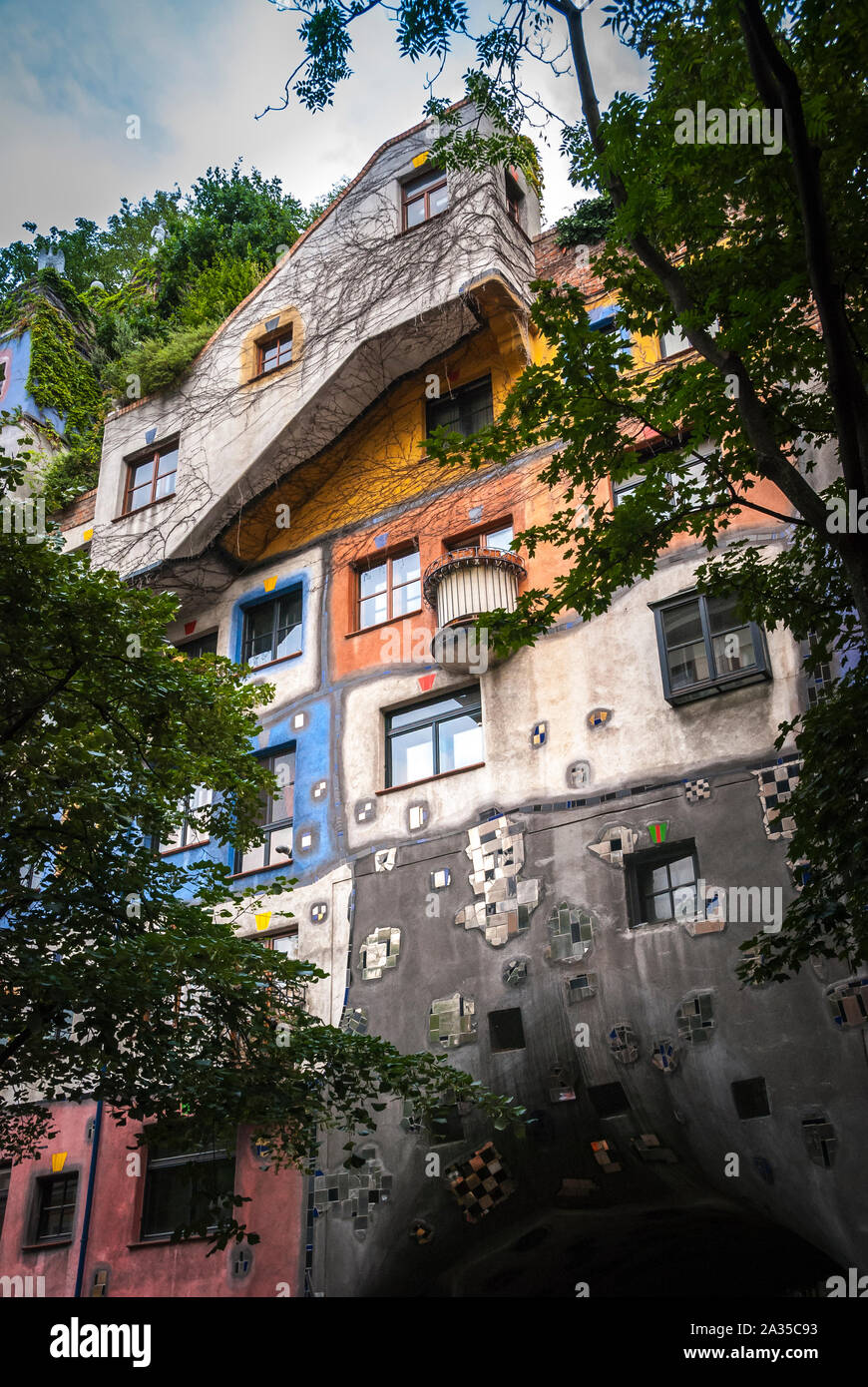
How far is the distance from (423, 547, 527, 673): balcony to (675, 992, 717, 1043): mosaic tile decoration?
501 cm

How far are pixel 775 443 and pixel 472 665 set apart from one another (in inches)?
269

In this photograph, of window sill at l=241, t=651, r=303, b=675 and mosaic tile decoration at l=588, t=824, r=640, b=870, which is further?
window sill at l=241, t=651, r=303, b=675

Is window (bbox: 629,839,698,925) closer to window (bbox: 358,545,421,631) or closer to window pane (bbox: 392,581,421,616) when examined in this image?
window (bbox: 358,545,421,631)

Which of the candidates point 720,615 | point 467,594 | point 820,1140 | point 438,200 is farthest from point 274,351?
point 820,1140

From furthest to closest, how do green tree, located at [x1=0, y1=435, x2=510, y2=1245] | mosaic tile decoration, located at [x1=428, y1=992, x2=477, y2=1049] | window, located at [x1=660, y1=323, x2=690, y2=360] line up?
window, located at [x1=660, y1=323, x2=690, y2=360] → mosaic tile decoration, located at [x1=428, y1=992, x2=477, y2=1049] → green tree, located at [x1=0, y1=435, x2=510, y2=1245]

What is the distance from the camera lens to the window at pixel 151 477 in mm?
19734

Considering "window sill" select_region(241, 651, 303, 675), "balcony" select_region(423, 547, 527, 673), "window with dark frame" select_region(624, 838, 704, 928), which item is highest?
"window sill" select_region(241, 651, 303, 675)

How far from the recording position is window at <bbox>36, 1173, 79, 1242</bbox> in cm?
1523

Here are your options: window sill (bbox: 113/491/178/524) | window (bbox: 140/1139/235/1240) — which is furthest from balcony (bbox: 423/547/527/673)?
window (bbox: 140/1139/235/1240)

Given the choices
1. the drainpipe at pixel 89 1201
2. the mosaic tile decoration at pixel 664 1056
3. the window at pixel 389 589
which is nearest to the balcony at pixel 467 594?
the window at pixel 389 589

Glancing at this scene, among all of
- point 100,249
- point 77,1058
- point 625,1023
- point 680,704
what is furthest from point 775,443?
point 100,249

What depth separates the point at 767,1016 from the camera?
10.9 meters

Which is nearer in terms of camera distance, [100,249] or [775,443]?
[775,443]
